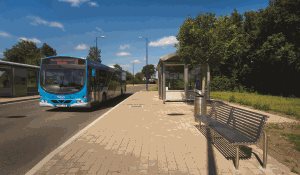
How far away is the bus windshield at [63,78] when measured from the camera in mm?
14425

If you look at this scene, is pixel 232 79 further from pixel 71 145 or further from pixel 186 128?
pixel 71 145

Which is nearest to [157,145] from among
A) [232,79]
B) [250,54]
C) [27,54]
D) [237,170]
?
[237,170]

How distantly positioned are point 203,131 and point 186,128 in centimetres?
70

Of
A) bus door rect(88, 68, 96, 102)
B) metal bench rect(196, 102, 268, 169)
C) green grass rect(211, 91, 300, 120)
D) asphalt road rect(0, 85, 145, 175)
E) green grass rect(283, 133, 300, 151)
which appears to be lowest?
asphalt road rect(0, 85, 145, 175)

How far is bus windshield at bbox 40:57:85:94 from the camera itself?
47.3 feet

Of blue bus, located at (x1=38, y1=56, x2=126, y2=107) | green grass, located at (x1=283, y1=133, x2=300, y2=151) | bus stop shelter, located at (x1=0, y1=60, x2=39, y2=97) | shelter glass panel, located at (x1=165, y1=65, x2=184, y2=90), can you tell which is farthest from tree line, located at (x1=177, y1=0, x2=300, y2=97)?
bus stop shelter, located at (x1=0, y1=60, x2=39, y2=97)

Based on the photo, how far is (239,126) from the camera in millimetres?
6668

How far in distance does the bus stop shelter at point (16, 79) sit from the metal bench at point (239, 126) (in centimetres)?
2237

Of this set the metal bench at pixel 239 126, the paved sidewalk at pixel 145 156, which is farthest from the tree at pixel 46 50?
the metal bench at pixel 239 126

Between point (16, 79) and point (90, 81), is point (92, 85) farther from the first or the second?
point (16, 79)

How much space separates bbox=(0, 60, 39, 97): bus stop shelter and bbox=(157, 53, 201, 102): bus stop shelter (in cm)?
1460

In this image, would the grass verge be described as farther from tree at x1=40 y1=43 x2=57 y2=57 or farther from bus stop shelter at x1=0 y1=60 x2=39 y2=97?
tree at x1=40 y1=43 x2=57 y2=57

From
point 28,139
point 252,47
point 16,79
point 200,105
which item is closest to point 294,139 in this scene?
point 200,105

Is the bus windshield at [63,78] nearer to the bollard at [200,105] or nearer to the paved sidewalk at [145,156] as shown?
the paved sidewalk at [145,156]
